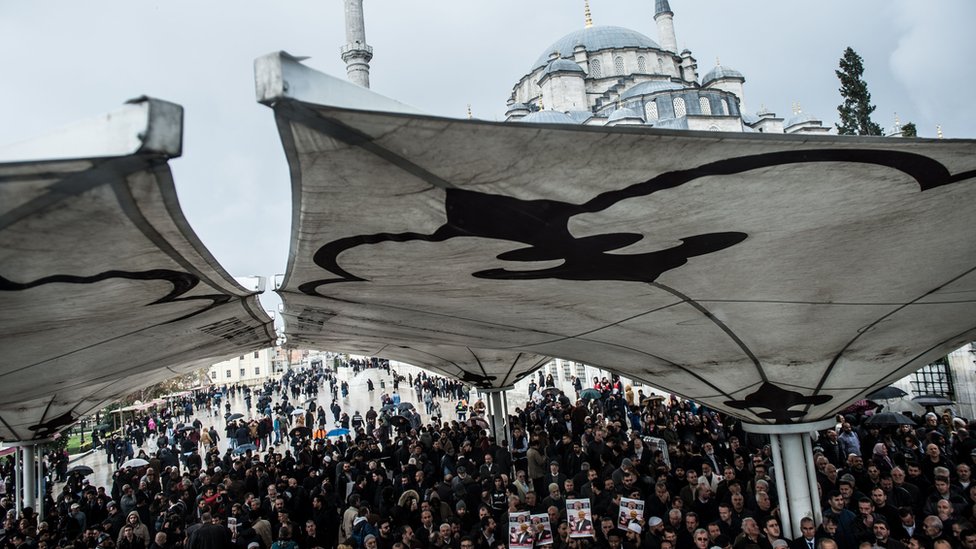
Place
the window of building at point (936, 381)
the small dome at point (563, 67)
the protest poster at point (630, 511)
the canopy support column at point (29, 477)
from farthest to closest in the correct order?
the small dome at point (563, 67) < the window of building at point (936, 381) < the canopy support column at point (29, 477) < the protest poster at point (630, 511)

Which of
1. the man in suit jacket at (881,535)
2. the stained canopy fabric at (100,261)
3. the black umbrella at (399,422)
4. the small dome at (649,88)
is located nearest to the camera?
the stained canopy fabric at (100,261)

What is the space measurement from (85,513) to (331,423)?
658 inches

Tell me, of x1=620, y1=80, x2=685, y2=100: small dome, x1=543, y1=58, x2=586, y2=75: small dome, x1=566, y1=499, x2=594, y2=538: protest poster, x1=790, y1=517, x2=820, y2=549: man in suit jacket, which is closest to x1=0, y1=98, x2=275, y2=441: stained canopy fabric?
x1=566, y1=499, x2=594, y2=538: protest poster

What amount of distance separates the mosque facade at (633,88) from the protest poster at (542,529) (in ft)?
125

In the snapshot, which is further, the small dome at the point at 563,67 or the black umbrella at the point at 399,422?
the small dome at the point at 563,67

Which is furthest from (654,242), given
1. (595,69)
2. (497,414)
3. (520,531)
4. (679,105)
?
(595,69)

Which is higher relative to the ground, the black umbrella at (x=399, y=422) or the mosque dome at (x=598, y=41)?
the mosque dome at (x=598, y=41)

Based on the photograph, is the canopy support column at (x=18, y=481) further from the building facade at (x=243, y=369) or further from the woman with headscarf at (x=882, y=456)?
the building facade at (x=243, y=369)

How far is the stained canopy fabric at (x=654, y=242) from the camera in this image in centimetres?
326

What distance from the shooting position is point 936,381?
59.5ft

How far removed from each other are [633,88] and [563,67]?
23.6 ft

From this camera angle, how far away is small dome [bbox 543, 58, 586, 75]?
2116 inches

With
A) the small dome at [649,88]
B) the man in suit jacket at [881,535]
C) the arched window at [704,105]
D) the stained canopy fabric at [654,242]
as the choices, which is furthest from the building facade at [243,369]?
the man in suit jacket at [881,535]

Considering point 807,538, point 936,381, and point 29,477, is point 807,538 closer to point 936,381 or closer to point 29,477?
point 29,477
